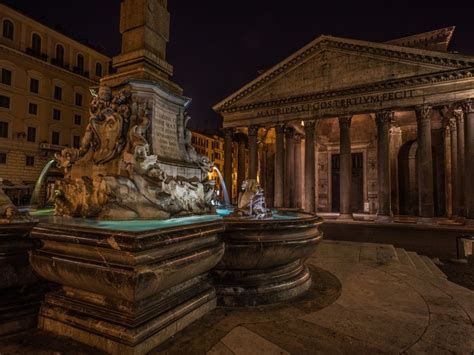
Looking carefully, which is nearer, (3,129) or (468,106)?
(468,106)

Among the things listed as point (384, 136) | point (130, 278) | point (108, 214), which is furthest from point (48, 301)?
point (384, 136)

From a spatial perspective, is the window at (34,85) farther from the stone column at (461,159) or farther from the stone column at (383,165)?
the stone column at (461,159)

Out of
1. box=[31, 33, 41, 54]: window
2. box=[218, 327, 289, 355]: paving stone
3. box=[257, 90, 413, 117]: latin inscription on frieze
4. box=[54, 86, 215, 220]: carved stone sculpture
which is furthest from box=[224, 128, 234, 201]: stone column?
box=[218, 327, 289, 355]: paving stone

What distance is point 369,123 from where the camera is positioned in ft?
99.5

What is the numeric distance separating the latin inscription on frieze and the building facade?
20592 millimetres

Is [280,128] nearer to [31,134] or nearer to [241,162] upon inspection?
[241,162]

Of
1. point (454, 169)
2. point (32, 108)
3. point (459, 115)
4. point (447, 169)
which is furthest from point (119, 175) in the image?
point (32, 108)

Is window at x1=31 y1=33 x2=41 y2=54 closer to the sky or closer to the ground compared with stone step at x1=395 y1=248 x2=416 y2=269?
closer to the sky

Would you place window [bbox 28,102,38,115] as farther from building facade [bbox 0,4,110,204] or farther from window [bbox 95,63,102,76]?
window [bbox 95,63,102,76]

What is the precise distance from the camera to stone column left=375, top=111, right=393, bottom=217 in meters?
21.3

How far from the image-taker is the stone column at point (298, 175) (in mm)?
29156

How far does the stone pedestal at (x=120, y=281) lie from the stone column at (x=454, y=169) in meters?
24.5

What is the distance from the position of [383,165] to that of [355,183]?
9.50 m

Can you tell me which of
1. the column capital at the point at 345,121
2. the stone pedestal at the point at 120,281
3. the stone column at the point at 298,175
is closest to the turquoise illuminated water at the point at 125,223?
the stone pedestal at the point at 120,281
